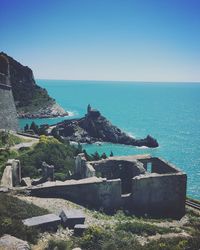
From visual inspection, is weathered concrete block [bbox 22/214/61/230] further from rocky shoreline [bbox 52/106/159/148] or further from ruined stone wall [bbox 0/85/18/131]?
rocky shoreline [bbox 52/106/159/148]

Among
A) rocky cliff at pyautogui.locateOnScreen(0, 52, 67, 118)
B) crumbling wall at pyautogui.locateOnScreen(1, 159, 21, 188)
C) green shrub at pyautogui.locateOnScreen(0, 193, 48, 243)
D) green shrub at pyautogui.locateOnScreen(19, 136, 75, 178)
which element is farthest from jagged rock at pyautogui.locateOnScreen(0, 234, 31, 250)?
rocky cliff at pyautogui.locateOnScreen(0, 52, 67, 118)

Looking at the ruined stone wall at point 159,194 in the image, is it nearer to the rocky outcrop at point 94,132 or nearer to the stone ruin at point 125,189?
the stone ruin at point 125,189

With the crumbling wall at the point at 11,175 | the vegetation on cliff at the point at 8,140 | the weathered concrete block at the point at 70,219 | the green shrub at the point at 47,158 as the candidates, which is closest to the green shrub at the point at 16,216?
the weathered concrete block at the point at 70,219

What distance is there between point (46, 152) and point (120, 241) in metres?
23.3

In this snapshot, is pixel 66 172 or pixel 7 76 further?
pixel 7 76

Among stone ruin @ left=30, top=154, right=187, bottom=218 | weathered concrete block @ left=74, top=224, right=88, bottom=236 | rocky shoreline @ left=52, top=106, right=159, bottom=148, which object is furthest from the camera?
rocky shoreline @ left=52, top=106, right=159, bottom=148

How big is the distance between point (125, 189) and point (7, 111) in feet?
99.3

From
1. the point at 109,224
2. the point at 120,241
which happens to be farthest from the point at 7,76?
the point at 120,241

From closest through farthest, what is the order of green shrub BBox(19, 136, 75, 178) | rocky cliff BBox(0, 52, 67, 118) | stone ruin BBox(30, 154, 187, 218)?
stone ruin BBox(30, 154, 187, 218) → green shrub BBox(19, 136, 75, 178) → rocky cliff BBox(0, 52, 67, 118)

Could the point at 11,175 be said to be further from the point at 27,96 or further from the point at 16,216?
the point at 27,96

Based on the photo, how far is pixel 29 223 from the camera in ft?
55.4

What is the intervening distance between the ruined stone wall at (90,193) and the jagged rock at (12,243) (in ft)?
27.8

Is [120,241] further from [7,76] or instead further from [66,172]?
[7,76]

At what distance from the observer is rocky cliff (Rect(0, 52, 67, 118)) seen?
13801 cm
